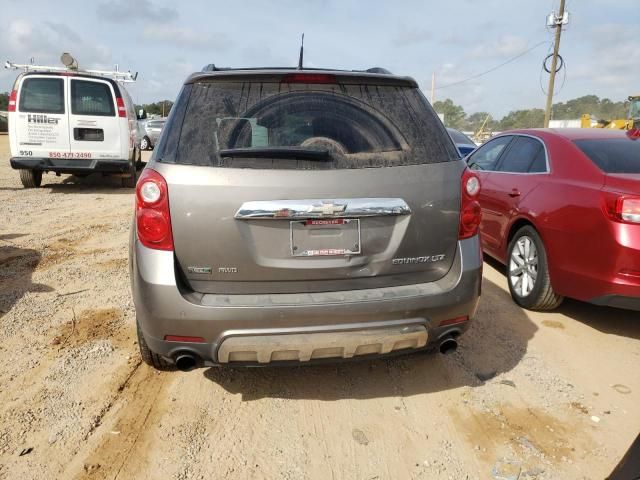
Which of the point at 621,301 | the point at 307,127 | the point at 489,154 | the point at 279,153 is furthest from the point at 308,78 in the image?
the point at 489,154

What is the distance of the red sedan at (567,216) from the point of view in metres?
3.10

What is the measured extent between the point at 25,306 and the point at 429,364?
3.23 metres

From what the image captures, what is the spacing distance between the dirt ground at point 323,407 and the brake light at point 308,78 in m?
1.74

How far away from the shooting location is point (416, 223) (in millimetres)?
2281

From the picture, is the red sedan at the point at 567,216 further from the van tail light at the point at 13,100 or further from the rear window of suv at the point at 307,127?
the van tail light at the point at 13,100

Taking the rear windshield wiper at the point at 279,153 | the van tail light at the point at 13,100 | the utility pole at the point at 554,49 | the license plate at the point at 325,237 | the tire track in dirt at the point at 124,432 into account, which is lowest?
the tire track in dirt at the point at 124,432

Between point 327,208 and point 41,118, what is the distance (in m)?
8.42

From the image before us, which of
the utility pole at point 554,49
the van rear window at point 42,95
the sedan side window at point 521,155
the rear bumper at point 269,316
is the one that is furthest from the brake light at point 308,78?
the utility pole at point 554,49

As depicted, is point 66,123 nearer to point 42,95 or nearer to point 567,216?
point 42,95

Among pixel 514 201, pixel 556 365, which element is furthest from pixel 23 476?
pixel 514 201

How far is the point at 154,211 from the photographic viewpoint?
213 cm

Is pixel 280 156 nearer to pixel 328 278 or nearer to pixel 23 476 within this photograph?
pixel 328 278

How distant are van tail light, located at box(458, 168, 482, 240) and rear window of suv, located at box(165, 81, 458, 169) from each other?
0.15m

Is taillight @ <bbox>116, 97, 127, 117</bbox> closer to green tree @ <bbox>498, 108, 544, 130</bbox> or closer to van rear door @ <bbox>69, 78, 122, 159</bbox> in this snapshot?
van rear door @ <bbox>69, 78, 122, 159</bbox>
